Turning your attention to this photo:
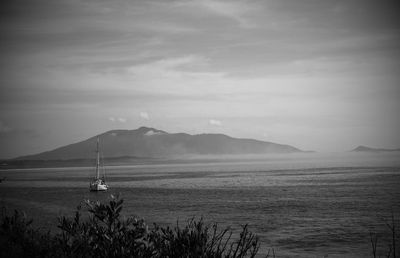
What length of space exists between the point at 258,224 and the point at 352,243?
1077cm

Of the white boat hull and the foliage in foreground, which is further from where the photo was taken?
the white boat hull

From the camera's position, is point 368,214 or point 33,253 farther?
point 368,214

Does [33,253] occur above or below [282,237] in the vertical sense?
above

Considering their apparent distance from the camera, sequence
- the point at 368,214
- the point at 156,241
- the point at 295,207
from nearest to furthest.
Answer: the point at 156,241
the point at 368,214
the point at 295,207

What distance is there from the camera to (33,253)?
40.0 ft

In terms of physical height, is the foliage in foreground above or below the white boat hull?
above

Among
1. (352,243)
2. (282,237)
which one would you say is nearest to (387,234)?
(352,243)

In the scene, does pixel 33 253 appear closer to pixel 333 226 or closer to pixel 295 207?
pixel 333 226

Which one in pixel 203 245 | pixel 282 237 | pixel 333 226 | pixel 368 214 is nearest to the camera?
pixel 203 245

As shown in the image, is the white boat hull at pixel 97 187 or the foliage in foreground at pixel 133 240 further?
the white boat hull at pixel 97 187

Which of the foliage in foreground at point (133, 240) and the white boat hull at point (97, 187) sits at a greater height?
the foliage in foreground at point (133, 240)

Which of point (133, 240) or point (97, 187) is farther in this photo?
point (97, 187)

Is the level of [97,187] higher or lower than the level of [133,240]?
lower

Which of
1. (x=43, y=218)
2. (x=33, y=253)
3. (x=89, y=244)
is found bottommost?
(x=43, y=218)
